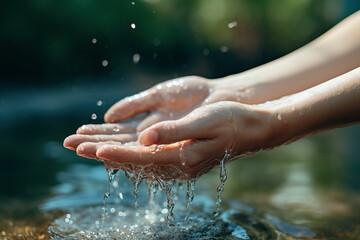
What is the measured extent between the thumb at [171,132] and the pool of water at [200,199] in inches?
26.3

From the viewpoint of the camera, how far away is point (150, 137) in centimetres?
182

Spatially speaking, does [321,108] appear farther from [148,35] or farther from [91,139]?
[148,35]

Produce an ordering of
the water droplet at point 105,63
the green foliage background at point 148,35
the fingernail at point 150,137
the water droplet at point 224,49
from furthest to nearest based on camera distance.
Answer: the water droplet at point 224,49 → the water droplet at point 105,63 → the green foliage background at point 148,35 → the fingernail at point 150,137

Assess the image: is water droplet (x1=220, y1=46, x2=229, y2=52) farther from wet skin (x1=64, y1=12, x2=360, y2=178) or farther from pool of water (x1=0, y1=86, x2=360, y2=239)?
wet skin (x1=64, y1=12, x2=360, y2=178)

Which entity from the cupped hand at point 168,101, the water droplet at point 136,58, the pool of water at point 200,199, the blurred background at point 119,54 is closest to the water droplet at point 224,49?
the blurred background at point 119,54

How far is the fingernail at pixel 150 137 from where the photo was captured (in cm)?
182

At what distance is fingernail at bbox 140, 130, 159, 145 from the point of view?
5.97ft

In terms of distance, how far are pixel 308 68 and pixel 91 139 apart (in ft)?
4.34

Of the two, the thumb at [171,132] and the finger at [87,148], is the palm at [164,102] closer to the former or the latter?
the finger at [87,148]

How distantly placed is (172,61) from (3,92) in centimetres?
473

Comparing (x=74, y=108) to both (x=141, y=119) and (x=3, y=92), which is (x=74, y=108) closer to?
(x=3, y=92)

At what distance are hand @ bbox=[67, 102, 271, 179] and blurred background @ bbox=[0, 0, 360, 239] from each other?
2.45 m

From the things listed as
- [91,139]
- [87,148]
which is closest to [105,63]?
[91,139]

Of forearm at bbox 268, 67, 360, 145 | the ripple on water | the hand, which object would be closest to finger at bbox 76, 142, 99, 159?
the hand
